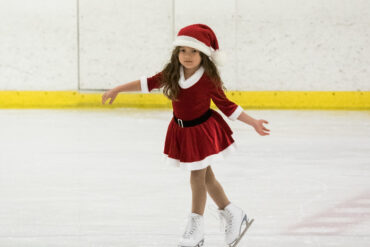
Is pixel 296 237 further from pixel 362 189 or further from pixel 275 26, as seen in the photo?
pixel 275 26

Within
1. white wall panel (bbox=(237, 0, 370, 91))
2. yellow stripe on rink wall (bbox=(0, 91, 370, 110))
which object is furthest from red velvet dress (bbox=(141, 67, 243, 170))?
white wall panel (bbox=(237, 0, 370, 91))

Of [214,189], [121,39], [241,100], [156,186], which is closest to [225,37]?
[241,100]

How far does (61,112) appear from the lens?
708cm

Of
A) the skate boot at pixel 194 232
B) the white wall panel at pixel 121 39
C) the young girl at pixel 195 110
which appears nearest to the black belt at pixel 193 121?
the young girl at pixel 195 110

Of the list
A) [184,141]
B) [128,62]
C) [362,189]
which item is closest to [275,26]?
[128,62]

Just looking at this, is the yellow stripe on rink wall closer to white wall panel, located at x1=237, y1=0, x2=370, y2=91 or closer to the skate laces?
white wall panel, located at x1=237, y1=0, x2=370, y2=91

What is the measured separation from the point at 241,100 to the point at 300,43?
97cm

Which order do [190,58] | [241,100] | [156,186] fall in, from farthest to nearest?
[241,100], [156,186], [190,58]

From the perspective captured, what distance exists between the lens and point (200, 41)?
7.13 feet

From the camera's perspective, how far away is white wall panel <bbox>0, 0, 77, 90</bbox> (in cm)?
767

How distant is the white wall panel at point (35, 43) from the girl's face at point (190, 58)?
5.73 metres

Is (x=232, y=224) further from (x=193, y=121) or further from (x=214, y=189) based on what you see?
(x=193, y=121)

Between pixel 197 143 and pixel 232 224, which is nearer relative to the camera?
pixel 197 143

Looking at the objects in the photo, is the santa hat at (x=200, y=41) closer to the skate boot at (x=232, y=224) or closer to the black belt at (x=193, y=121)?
the black belt at (x=193, y=121)
